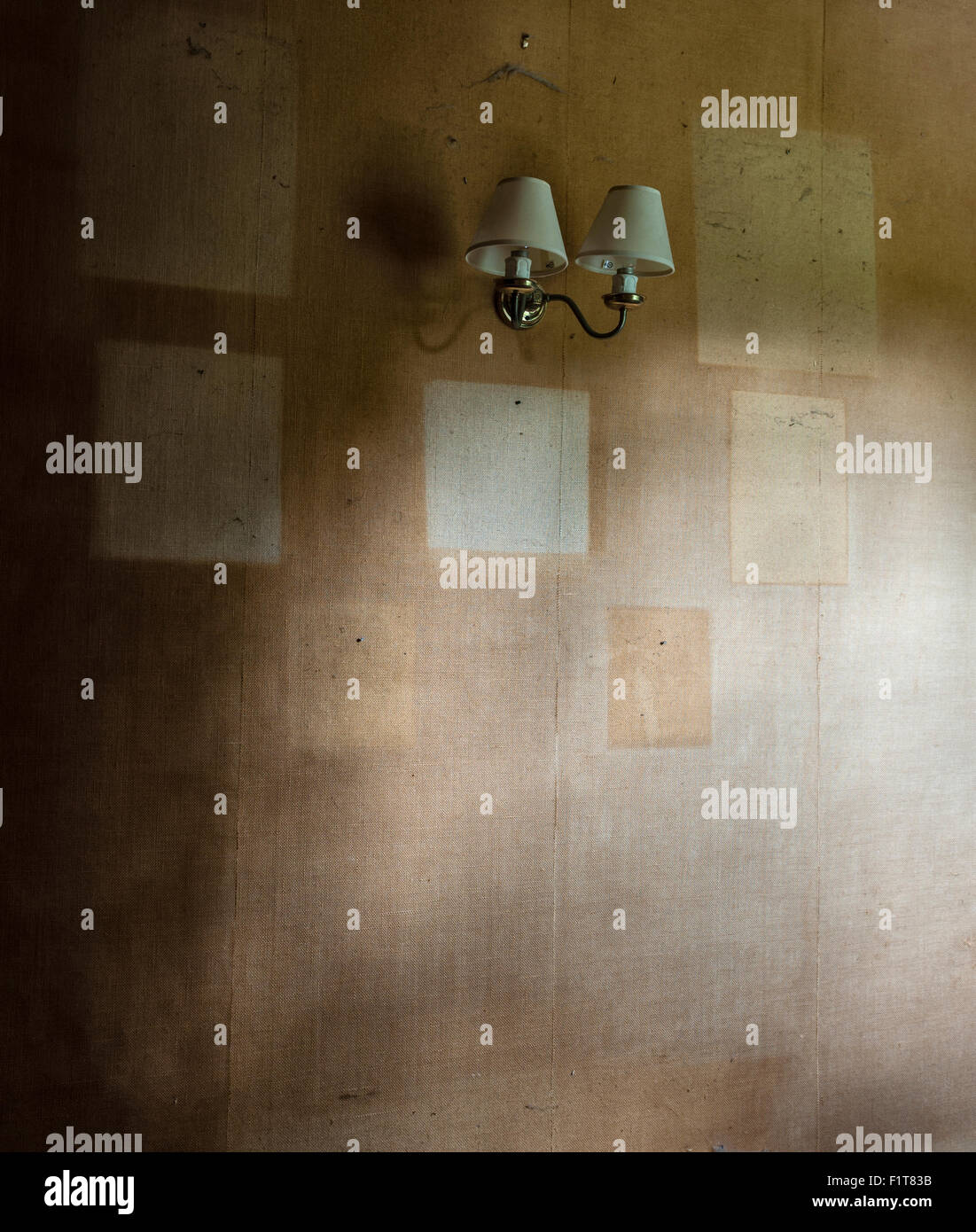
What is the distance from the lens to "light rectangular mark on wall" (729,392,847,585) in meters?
2.21

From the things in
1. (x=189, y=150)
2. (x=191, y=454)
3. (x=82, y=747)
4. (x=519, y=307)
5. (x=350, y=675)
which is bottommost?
(x=82, y=747)

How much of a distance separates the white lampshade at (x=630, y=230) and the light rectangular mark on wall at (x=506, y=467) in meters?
0.28

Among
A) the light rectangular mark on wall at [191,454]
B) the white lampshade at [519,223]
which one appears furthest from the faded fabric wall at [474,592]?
the white lampshade at [519,223]

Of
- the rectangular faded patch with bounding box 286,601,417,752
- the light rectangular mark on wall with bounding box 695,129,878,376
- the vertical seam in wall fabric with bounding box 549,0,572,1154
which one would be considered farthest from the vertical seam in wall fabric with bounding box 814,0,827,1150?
the rectangular faded patch with bounding box 286,601,417,752

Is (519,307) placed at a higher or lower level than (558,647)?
higher

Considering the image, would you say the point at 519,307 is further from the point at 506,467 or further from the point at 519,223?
the point at 506,467

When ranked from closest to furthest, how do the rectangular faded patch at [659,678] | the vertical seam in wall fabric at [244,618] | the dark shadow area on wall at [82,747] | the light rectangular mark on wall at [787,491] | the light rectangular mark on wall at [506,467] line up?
the dark shadow area on wall at [82,747]
the vertical seam in wall fabric at [244,618]
the light rectangular mark on wall at [506,467]
the rectangular faded patch at [659,678]
the light rectangular mark on wall at [787,491]

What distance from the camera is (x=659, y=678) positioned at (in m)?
2.13

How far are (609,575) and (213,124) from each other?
1.13 meters

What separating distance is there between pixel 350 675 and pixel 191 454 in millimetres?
497

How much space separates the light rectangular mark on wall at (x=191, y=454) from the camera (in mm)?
1778

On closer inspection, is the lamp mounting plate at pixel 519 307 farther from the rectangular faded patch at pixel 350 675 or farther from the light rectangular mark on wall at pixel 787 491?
the rectangular faded patch at pixel 350 675

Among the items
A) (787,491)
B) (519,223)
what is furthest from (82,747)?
(787,491)

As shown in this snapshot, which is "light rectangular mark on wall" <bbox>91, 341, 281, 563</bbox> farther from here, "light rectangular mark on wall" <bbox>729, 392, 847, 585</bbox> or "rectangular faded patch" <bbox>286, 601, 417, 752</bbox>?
"light rectangular mark on wall" <bbox>729, 392, 847, 585</bbox>
